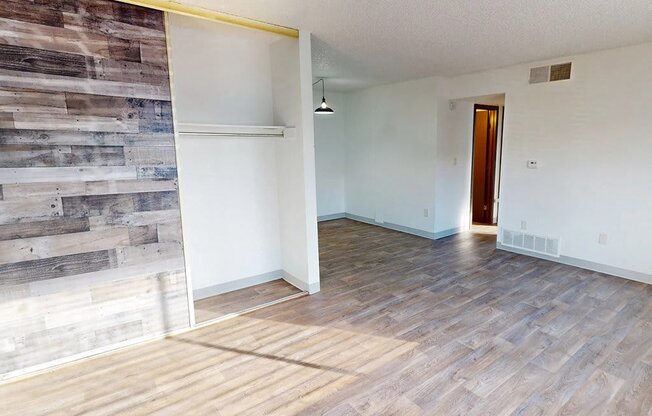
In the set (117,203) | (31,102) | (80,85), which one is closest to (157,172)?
(117,203)

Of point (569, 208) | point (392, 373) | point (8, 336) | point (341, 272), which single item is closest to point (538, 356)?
point (392, 373)

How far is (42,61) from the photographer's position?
2.26m

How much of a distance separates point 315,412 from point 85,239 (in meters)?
2.00

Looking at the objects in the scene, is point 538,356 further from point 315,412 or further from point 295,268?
point 295,268

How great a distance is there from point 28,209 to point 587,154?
5367mm

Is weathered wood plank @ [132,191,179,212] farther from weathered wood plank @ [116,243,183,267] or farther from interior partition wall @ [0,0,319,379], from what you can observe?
weathered wood plank @ [116,243,183,267]

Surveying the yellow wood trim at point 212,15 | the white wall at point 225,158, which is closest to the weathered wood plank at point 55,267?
the white wall at point 225,158

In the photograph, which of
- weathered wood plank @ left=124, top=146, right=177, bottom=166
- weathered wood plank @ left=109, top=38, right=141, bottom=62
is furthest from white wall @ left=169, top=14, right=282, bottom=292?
weathered wood plank @ left=109, top=38, right=141, bottom=62

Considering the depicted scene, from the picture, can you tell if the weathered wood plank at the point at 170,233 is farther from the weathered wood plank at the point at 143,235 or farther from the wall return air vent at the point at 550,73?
the wall return air vent at the point at 550,73

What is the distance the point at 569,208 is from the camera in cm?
422

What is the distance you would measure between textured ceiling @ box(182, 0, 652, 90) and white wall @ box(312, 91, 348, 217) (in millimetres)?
2539

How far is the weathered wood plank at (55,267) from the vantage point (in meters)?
2.29

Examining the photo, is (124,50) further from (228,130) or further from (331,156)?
(331,156)

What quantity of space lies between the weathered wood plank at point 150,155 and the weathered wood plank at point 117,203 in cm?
24
